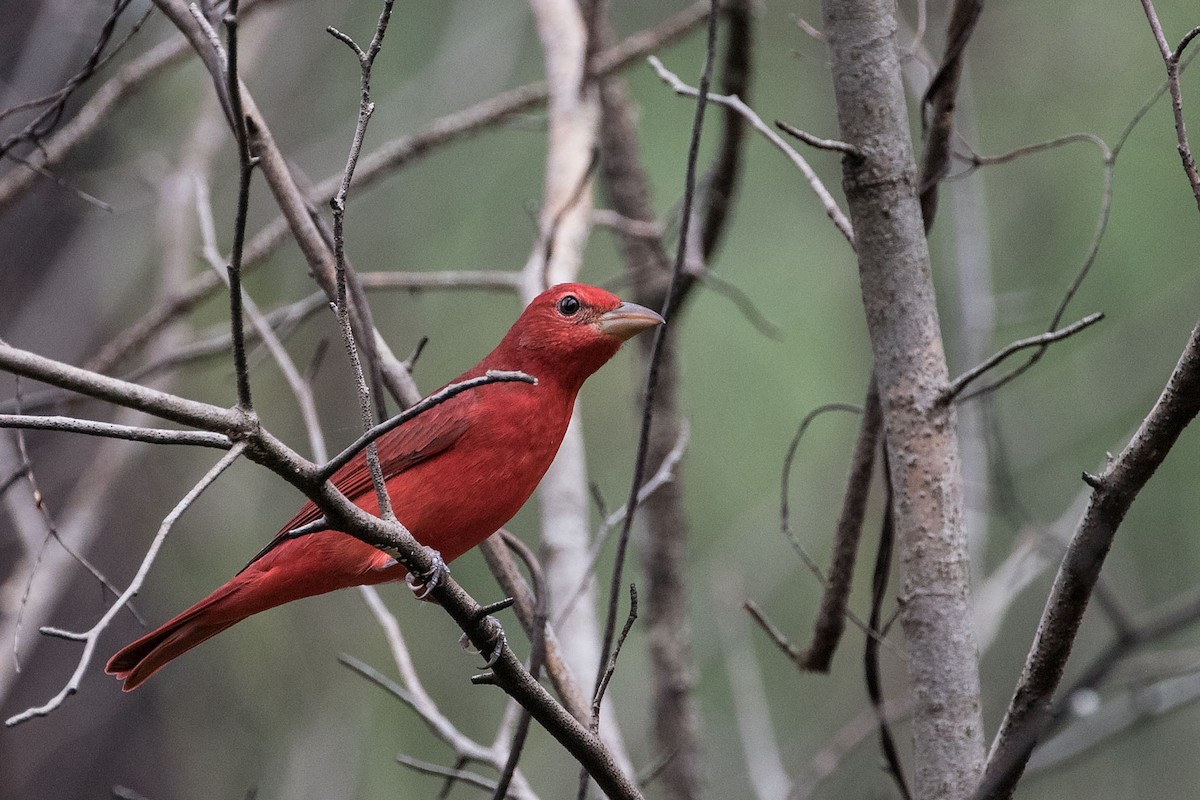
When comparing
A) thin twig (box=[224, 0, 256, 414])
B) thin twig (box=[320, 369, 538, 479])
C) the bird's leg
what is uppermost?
thin twig (box=[224, 0, 256, 414])

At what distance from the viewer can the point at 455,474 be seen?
3236 millimetres

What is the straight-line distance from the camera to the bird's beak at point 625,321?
3516 millimetres

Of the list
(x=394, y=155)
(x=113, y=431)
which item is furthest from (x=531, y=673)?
Result: (x=394, y=155)

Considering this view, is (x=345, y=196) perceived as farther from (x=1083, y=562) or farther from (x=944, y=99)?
(x=944, y=99)

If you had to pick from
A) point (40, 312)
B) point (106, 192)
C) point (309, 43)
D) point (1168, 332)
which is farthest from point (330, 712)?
point (1168, 332)

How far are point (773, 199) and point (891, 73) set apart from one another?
647cm

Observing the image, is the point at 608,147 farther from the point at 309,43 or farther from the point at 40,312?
the point at 309,43

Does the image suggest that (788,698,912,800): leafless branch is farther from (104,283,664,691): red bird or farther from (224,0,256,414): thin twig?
(224,0,256,414): thin twig

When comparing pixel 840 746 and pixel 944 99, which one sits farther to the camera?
pixel 840 746

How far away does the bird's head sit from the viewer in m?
3.58

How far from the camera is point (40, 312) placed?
5840 mm

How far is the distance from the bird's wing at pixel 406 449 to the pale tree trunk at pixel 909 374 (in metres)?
1.30

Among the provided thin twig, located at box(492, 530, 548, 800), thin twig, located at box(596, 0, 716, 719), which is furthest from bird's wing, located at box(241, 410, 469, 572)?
thin twig, located at box(596, 0, 716, 719)

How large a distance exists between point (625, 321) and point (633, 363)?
2676 millimetres
